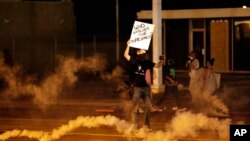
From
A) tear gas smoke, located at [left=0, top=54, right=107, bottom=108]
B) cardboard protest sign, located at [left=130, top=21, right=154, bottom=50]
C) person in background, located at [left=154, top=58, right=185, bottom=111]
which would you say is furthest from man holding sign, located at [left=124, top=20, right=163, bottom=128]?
tear gas smoke, located at [left=0, top=54, right=107, bottom=108]

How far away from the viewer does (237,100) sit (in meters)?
19.5

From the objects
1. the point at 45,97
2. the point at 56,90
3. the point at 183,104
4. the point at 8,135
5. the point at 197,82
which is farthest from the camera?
the point at 56,90

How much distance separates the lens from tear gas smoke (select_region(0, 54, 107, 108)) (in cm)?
2225

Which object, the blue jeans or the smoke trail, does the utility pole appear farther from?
the blue jeans

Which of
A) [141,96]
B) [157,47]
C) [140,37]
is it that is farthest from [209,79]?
[157,47]

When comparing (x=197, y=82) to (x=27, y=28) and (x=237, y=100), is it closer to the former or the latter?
(x=237, y=100)

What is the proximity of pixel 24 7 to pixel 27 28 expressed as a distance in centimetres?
107

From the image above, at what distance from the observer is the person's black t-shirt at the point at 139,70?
43.4ft

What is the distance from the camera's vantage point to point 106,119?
1533cm

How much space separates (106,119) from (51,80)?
13.1 m

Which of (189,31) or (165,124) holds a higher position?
(189,31)

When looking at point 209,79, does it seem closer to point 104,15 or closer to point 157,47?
point 157,47

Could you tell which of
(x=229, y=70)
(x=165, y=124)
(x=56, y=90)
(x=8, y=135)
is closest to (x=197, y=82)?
(x=165, y=124)

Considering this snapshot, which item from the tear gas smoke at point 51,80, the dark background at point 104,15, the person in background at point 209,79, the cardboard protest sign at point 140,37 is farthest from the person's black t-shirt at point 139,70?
the dark background at point 104,15
